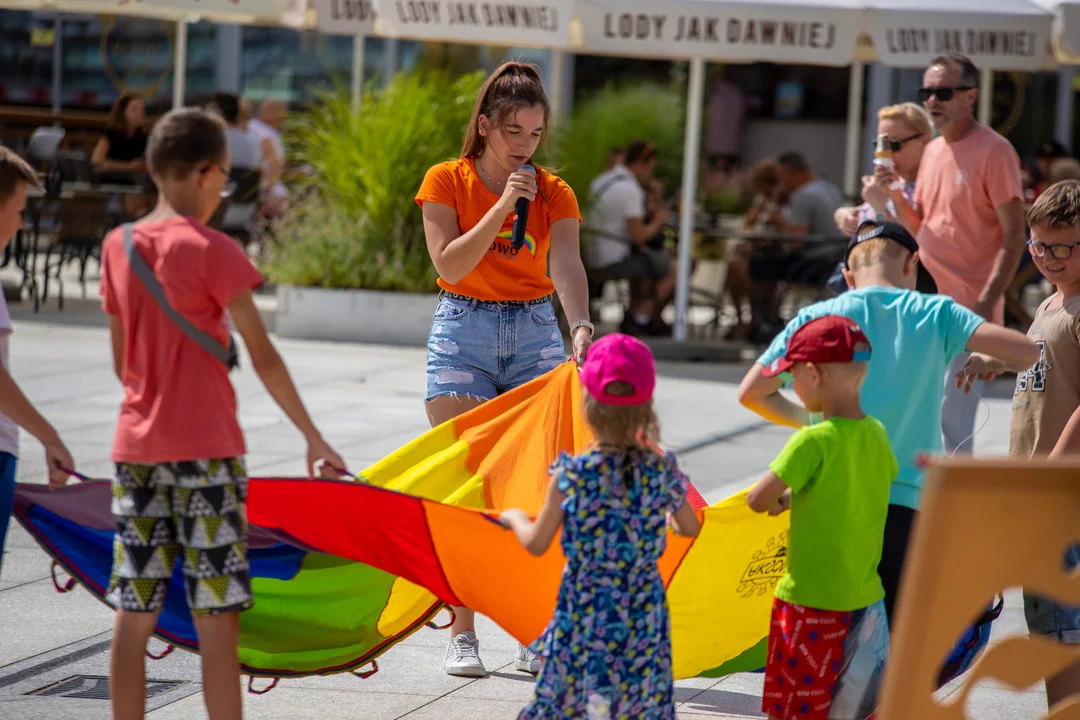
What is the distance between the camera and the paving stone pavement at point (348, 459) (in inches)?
183

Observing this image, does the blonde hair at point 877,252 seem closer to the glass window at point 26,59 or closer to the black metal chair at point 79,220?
the black metal chair at point 79,220

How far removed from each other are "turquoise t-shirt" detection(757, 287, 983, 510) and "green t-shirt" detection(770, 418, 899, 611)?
34 cm

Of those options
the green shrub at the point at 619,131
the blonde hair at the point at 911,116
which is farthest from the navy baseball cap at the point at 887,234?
the green shrub at the point at 619,131

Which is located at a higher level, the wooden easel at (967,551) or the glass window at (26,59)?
the glass window at (26,59)

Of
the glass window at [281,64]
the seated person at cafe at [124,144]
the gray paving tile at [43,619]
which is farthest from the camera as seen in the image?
the glass window at [281,64]

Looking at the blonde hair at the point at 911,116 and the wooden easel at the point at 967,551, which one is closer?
the wooden easel at the point at 967,551

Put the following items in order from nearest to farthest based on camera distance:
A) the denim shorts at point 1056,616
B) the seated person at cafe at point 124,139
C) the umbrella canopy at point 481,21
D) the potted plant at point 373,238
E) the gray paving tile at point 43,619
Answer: the denim shorts at point 1056,616 < the gray paving tile at point 43,619 < the umbrella canopy at point 481,21 < the potted plant at point 373,238 < the seated person at cafe at point 124,139

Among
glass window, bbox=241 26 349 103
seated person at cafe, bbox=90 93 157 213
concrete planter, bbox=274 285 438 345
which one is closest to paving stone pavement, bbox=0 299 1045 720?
concrete planter, bbox=274 285 438 345

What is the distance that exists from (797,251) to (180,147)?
9988 mm

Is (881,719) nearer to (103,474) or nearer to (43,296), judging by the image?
(103,474)

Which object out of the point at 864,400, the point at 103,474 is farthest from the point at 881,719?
the point at 103,474

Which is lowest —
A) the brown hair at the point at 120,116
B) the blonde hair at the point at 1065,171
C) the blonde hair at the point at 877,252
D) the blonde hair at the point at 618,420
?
the blonde hair at the point at 618,420

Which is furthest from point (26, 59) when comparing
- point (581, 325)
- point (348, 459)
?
point (581, 325)

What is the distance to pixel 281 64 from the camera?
22062mm
